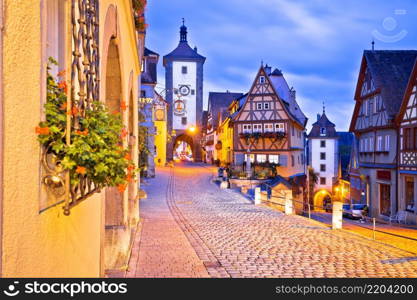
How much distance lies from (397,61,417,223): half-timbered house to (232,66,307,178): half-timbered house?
45.6 ft

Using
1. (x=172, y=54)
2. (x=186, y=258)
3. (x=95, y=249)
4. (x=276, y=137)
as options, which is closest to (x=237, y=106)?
(x=276, y=137)

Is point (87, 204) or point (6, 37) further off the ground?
point (6, 37)

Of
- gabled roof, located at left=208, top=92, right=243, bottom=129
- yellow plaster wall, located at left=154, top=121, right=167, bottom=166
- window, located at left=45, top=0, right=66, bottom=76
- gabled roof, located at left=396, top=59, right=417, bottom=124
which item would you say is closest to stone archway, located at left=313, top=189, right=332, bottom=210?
gabled roof, located at left=208, top=92, right=243, bottom=129

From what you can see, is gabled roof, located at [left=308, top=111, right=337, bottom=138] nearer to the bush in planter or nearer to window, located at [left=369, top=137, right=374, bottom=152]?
window, located at [left=369, top=137, right=374, bottom=152]

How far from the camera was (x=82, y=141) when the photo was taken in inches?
104

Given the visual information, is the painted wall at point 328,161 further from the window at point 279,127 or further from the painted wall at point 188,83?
the window at point 279,127

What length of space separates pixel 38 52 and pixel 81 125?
2.15ft

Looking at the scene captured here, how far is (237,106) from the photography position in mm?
38938

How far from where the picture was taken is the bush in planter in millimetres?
2553

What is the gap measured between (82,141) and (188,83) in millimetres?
51729

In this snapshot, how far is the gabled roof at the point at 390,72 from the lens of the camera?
71.7ft

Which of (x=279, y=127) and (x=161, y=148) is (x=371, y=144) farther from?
(x=161, y=148)

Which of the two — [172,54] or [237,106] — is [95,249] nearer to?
[237,106]

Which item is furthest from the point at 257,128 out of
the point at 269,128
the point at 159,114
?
the point at 159,114
